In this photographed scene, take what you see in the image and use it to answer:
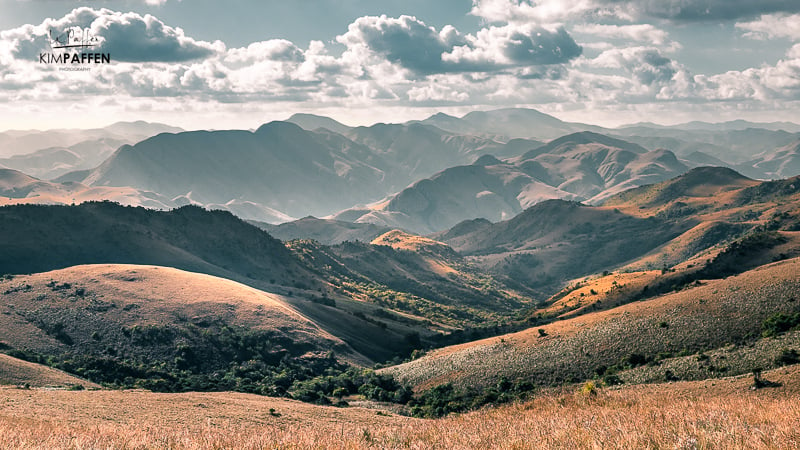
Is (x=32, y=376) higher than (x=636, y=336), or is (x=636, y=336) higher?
(x=636, y=336)

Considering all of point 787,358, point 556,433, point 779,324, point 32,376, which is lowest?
point 32,376

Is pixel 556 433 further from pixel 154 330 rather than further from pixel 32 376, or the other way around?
pixel 154 330

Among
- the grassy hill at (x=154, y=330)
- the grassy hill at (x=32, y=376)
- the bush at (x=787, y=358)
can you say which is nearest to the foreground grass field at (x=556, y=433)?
the bush at (x=787, y=358)

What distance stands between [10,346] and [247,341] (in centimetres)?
4408

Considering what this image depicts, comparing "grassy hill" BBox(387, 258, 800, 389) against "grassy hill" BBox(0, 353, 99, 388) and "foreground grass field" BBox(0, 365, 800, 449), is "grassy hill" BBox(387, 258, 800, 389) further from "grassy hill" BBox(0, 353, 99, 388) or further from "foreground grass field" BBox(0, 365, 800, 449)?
"foreground grass field" BBox(0, 365, 800, 449)

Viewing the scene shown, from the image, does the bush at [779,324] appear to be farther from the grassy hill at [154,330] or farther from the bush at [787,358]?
the grassy hill at [154,330]

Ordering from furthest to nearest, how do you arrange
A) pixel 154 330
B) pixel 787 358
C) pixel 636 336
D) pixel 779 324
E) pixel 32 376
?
pixel 154 330 → pixel 636 336 → pixel 32 376 → pixel 779 324 → pixel 787 358

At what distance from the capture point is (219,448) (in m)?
17.5

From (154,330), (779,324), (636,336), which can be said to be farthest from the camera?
(154,330)

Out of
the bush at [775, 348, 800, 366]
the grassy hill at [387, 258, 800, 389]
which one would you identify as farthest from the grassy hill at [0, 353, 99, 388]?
the bush at [775, 348, 800, 366]

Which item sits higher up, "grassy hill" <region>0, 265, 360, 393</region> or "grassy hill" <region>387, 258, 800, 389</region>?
"grassy hill" <region>387, 258, 800, 389</region>

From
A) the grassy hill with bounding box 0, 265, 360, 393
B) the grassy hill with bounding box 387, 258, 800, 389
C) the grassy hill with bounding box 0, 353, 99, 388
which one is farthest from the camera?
the grassy hill with bounding box 0, 265, 360, 393

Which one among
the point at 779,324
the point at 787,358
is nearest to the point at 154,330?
the point at 779,324

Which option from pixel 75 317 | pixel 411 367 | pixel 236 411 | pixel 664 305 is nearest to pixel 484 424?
pixel 236 411
